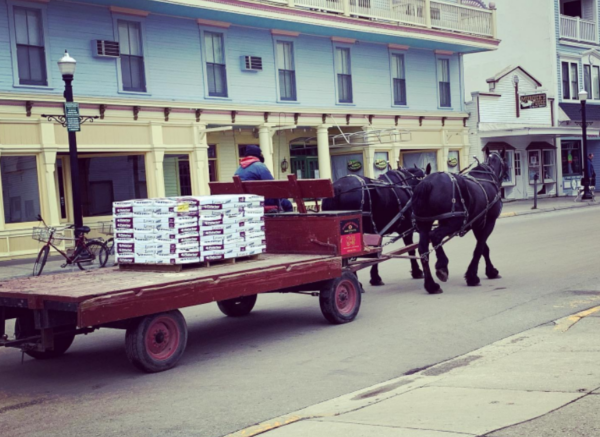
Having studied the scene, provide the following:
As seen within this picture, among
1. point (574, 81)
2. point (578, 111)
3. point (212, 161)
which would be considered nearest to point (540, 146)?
point (578, 111)

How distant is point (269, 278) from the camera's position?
837 centimetres

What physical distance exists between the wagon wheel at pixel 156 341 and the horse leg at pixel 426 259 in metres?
4.79

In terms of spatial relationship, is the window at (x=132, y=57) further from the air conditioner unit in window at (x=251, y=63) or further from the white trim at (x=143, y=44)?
the air conditioner unit in window at (x=251, y=63)

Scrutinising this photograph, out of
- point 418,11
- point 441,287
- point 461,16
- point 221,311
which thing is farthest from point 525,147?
point 221,311

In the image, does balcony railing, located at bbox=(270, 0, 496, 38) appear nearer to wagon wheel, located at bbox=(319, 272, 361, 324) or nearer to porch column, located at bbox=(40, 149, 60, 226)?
porch column, located at bbox=(40, 149, 60, 226)

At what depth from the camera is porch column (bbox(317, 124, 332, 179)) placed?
26941mm

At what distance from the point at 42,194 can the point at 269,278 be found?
1341 centimetres

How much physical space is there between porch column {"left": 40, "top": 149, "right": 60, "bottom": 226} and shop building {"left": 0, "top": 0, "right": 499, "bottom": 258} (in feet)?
0.12

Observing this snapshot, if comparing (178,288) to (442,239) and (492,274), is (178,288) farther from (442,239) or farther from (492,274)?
(492,274)

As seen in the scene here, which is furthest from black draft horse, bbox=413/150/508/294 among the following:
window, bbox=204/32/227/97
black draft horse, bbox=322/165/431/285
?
window, bbox=204/32/227/97

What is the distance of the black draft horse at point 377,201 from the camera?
12.5 metres

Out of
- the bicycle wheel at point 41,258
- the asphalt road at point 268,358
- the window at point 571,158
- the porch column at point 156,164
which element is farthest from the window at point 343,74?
the window at point 571,158

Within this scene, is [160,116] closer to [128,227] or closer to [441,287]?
[441,287]

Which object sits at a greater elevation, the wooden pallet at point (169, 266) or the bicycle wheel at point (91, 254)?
the wooden pallet at point (169, 266)
